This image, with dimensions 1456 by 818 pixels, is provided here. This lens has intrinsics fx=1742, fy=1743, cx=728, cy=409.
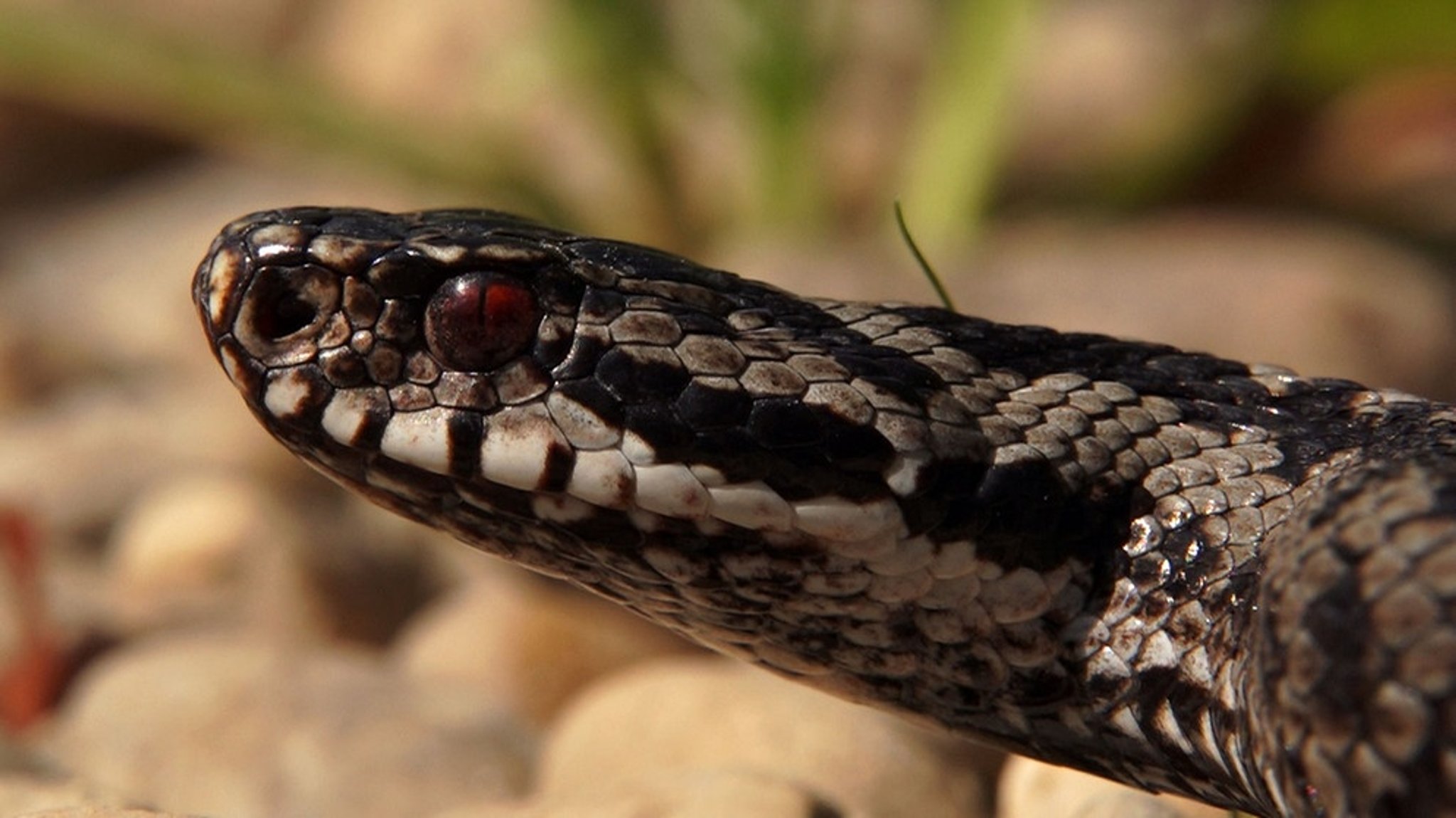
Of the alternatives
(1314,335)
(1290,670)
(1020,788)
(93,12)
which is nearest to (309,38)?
(93,12)

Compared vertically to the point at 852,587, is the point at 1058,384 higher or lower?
higher

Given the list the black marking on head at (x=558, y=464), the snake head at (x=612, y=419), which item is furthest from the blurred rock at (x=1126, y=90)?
the black marking on head at (x=558, y=464)

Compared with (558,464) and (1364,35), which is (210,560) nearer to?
(558,464)

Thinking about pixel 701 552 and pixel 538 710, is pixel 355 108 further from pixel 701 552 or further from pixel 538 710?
pixel 701 552

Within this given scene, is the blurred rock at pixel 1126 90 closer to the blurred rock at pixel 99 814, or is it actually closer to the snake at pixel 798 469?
the snake at pixel 798 469

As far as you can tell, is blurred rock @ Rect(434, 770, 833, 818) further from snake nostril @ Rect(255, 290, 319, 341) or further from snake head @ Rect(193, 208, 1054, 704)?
snake nostril @ Rect(255, 290, 319, 341)
